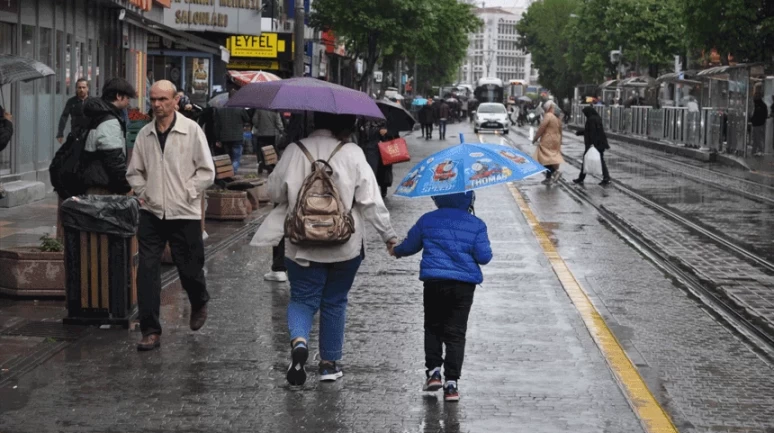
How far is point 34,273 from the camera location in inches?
396

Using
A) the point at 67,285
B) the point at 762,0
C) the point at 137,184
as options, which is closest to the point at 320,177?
the point at 137,184

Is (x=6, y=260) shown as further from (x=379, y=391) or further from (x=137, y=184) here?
(x=379, y=391)

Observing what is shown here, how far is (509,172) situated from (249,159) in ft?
80.6

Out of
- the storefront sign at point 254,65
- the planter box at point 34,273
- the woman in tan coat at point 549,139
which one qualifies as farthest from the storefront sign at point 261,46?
the planter box at point 34,273

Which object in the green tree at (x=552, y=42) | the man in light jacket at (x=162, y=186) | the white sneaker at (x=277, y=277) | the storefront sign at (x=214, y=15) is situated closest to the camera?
the man in light jacket at (x=162, y=186)

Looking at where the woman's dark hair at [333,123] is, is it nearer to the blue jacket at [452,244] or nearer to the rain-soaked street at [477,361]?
the blue jacket at [452,244]

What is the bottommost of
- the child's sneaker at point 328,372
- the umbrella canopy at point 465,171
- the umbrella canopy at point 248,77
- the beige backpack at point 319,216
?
the child's sneaker at point 328,372

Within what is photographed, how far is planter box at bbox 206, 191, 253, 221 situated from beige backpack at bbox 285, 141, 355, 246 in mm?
9286

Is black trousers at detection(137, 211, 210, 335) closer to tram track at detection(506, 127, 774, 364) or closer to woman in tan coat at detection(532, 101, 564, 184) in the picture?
tram track at detection(506, 127, 774, 364)

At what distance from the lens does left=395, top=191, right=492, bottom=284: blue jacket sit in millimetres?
6934

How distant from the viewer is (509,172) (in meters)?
6.93

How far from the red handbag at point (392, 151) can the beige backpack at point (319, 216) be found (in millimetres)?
11382

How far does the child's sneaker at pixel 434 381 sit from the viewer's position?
23.2 feet

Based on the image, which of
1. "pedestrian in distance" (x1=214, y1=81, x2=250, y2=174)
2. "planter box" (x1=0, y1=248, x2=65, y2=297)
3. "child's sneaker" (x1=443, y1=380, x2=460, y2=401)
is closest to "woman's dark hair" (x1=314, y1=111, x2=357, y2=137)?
"child's sneaker" (x1=443, y1=380, x2=460, y2=401)
